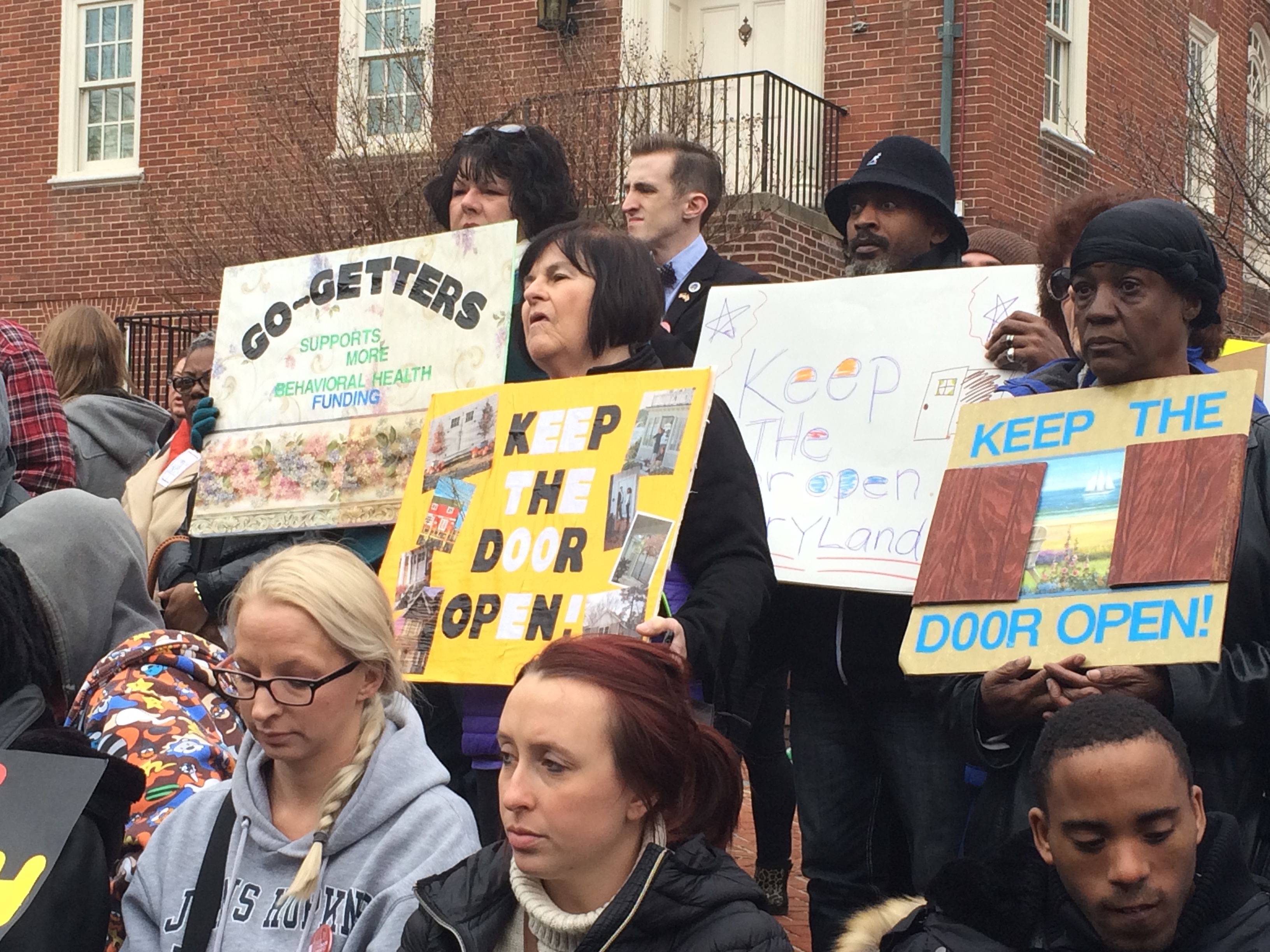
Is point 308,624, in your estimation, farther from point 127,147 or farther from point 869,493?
point 127,147

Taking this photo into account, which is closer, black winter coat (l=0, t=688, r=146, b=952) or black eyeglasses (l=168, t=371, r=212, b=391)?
black winter coat (l=0, t=688, r=146, b=952)

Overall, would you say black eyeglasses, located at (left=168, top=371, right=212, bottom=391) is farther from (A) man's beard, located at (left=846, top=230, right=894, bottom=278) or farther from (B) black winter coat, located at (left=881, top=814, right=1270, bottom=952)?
(B) black winter coat, located at (left=881, top=814, right=1270, bottom=952)

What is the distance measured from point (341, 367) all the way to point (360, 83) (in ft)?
38.2

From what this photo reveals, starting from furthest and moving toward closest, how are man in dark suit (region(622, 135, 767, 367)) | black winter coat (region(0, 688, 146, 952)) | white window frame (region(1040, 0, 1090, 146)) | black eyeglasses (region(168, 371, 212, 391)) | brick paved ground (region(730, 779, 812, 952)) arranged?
white window frame (region(1040, 0, 1090, 146)), black eyeglasses (region(168, 371, 212, 391)), brick paved ground (region(730, 779, 812, 952)), man in dark suit (region(622, 135, 767, 367)), black winter coat (region(0, 688, 146, 952))

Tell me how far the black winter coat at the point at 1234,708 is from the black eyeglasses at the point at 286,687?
4.17ft

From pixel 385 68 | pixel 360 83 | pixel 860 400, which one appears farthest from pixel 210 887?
pixel 385 68

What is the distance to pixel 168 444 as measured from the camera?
6.33 m

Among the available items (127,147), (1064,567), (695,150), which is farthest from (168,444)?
(127,147)

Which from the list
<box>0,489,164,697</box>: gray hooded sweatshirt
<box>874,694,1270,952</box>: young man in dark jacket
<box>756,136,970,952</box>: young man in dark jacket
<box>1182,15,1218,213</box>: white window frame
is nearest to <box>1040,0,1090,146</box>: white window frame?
<box>1182,15,1218,213</box>: white window frame

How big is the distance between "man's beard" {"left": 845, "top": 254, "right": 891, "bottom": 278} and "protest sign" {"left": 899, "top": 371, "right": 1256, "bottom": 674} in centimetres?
110

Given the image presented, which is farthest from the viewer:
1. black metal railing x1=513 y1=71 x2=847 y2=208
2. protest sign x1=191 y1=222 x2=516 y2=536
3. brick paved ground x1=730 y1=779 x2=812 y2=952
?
black metal railing x1=513 y1=71 x2=847 y2=208

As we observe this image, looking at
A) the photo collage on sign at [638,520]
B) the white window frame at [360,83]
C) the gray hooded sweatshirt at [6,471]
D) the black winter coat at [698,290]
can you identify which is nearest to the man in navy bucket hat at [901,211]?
the black winter coat at [698,290]

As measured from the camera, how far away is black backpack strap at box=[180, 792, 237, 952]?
3.30 m

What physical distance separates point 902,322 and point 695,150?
154cm
